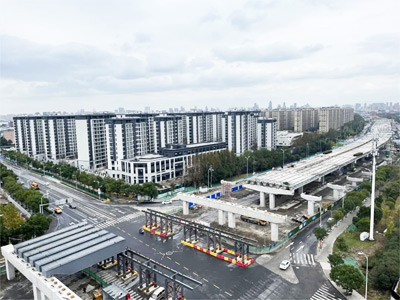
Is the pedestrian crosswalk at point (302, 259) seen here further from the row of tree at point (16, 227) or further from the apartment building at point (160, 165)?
the apartment building at point (160, 165)

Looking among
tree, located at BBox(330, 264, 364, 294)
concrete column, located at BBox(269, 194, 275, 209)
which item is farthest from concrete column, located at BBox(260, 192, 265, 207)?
tree, located at BBox(330, 264, 364, 294)

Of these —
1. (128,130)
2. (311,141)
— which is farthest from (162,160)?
(311,141)

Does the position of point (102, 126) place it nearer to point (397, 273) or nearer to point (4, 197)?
point (4, 197)

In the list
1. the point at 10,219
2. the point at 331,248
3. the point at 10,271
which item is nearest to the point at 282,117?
the point at 331,248

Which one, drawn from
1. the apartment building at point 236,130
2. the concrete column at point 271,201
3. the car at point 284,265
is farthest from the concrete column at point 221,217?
the apartment building at point 236,130

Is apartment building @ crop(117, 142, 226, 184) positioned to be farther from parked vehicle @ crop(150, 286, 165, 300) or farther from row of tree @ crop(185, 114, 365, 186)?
parked vehicle @ crop(150, 286, 165, 300)
